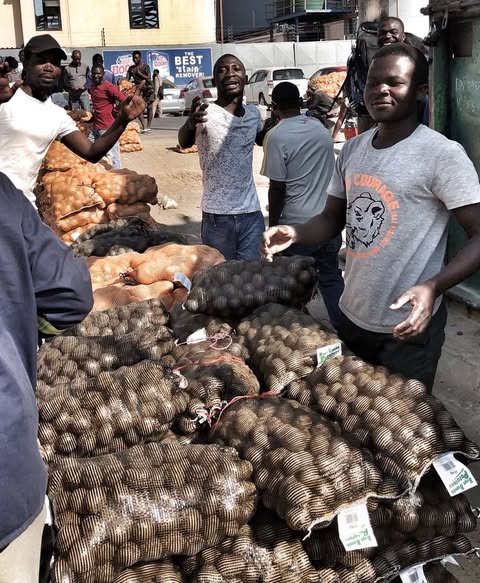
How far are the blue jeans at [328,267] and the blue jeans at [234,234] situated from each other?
32cm

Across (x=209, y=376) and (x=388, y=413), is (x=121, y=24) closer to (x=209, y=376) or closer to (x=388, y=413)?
(x=209, y=376)

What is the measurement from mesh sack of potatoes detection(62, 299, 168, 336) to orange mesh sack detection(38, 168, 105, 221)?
3.01m

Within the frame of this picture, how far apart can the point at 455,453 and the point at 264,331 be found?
119 cm

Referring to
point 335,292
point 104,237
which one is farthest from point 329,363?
point 104,237

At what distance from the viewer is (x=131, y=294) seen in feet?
14.5

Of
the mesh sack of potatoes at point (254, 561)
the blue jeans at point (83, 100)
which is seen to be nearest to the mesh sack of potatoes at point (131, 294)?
the mesh sack of potatoes at point (254, 561)

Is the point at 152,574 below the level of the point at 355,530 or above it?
below

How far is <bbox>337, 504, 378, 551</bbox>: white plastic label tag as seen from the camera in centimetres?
232

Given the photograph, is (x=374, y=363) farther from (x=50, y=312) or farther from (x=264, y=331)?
(x=50, y=312)

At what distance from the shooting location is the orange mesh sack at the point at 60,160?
7.24m

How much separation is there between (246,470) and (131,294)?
2.15m

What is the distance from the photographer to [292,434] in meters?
2.56

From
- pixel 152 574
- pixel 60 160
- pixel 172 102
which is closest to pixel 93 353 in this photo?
pixel 152 574

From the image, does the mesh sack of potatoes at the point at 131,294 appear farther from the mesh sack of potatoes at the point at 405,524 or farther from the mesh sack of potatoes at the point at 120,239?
the mesh sack of potatoes at the point at 405,524
